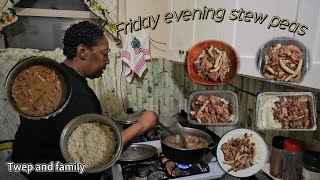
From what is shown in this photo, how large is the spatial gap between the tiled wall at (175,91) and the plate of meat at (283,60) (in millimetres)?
204

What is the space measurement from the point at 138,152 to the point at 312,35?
25.7 inches

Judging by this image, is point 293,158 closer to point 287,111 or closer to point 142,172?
point 287,111

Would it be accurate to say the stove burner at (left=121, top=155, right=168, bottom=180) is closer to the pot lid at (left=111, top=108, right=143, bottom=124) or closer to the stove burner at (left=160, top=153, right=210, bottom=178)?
the stove burner at (left=160, top=153, right=210, bottom=178)

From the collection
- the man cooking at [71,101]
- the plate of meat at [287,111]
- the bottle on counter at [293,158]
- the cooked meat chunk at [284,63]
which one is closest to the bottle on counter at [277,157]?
the bottle on counter at [293,158]

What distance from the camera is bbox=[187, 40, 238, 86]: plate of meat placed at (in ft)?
1.65

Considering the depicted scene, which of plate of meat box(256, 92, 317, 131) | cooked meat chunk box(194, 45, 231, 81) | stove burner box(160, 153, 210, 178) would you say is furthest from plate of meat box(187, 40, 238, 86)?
stove burner box(160, 153, 210, 178)

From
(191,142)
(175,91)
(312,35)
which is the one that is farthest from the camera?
(175,91)

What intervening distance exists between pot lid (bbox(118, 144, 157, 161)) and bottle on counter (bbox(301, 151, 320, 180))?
1.57 ft

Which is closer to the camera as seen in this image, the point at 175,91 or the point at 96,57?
the point at 96,57

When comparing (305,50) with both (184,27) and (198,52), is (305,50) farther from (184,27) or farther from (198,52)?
(184,27)

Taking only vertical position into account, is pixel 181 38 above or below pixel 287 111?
above

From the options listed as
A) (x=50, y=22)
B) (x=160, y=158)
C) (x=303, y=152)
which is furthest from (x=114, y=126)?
(x=303, y=152)

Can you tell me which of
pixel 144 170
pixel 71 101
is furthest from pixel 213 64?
pixel 144 170

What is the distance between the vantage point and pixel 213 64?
507 mm
